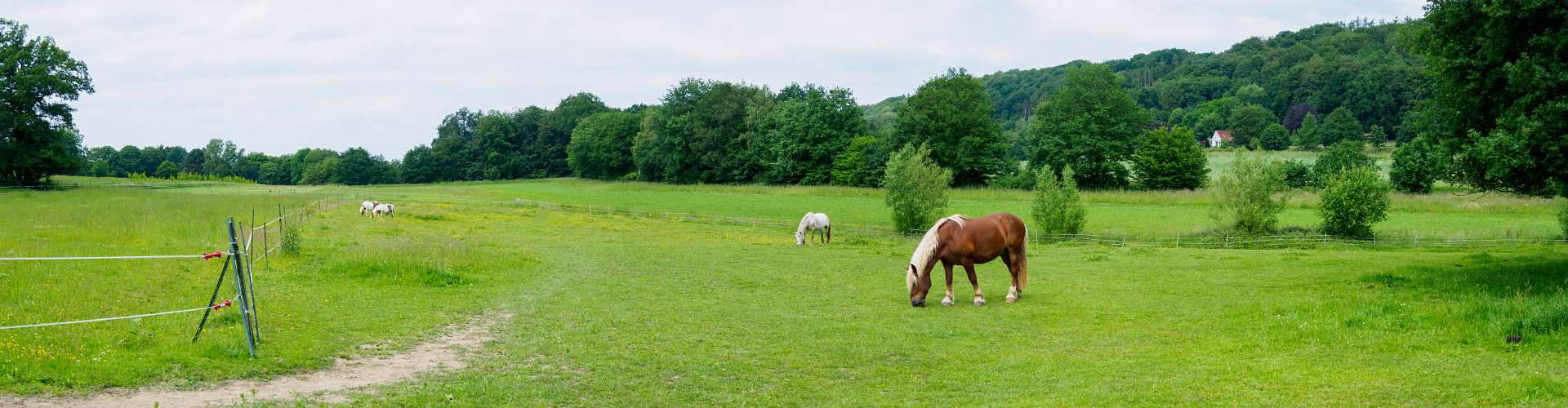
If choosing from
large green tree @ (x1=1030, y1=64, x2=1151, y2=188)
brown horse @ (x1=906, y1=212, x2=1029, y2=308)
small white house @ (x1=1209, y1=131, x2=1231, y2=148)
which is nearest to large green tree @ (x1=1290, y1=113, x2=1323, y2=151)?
small white house @ (x1=1209, y1=131, x2=1231, y2=148)

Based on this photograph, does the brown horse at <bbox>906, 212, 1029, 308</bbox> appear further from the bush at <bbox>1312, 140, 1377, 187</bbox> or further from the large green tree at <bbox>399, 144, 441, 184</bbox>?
the large green tree at <bbox>399, 144, 441, 184</bbox>

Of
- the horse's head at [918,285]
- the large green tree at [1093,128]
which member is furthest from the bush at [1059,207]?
the large green tree at [1093,128]

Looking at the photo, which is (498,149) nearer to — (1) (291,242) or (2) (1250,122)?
(2) (1250,122)

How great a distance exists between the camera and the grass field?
9625 mm

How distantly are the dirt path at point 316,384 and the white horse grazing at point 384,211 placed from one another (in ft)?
115

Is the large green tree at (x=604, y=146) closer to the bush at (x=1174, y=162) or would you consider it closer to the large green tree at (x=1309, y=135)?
the bush at (x=1174, y=162)

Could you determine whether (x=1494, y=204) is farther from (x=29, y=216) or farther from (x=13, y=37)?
(x=13, y=37)

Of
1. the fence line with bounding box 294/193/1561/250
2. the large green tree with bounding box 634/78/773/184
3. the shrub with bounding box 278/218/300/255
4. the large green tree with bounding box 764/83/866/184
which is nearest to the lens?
the shrub with bounding box 278/218/300/255

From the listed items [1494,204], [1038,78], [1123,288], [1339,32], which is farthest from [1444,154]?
[1038,78]

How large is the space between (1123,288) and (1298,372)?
358 inches

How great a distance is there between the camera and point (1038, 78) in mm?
162625

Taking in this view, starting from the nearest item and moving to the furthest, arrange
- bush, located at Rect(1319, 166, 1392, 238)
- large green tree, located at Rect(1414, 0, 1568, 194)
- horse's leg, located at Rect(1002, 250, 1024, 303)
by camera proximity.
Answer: large green tree, located at Rect(1414, 0, 1568, 194)
horse's leg, located at Rect(1002, 250, 1024, 303)
bush, located at Rect(1319, 166, 1392, 238)

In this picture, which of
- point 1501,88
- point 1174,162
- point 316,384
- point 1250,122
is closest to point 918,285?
point 316,384

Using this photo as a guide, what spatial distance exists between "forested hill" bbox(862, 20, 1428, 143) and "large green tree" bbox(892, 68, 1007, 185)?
9452 mm
